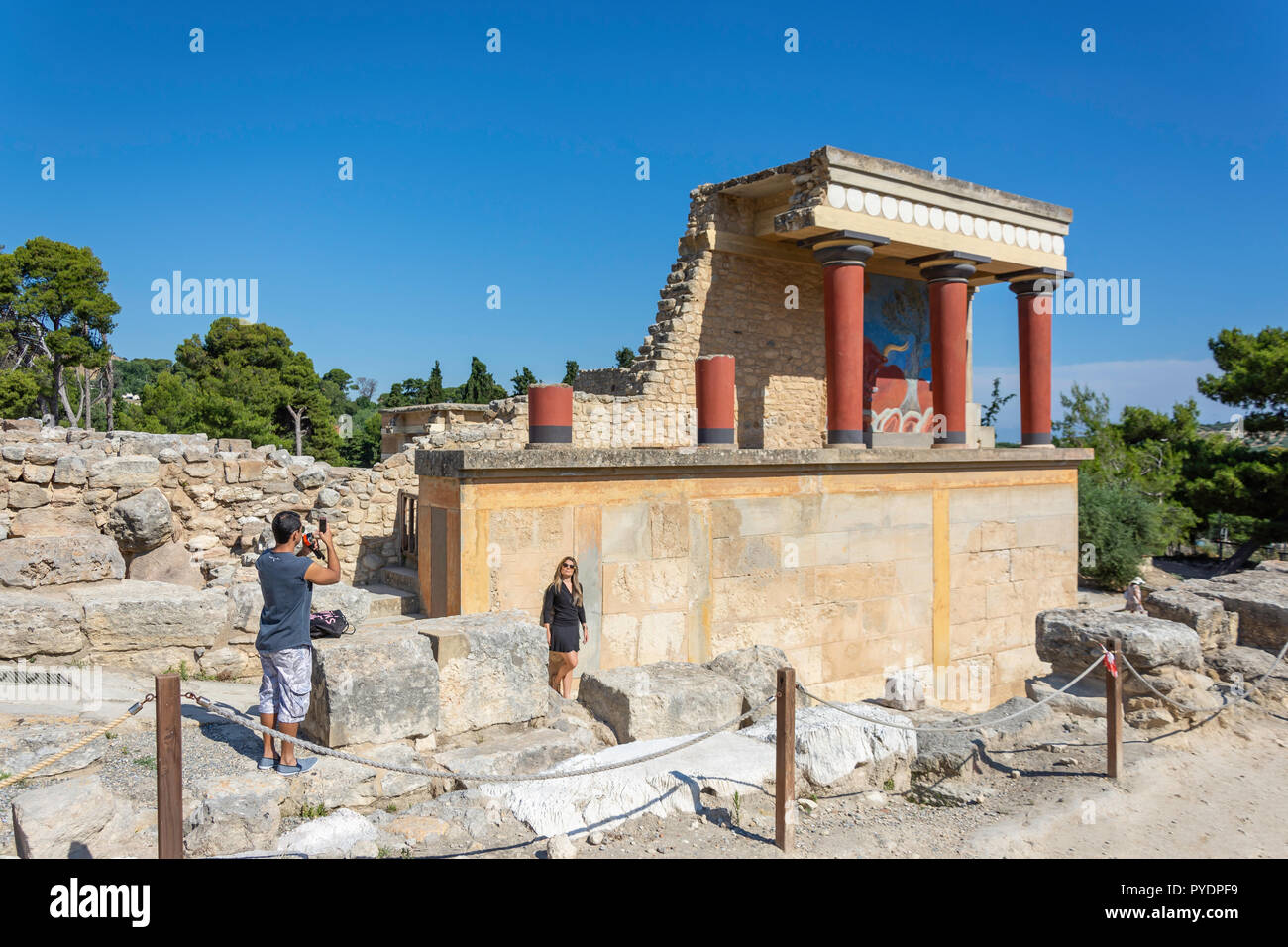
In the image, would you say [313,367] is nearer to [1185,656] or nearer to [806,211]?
[806,211]

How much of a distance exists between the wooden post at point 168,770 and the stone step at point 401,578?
4903 millimetres

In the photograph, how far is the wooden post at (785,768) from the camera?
439cm

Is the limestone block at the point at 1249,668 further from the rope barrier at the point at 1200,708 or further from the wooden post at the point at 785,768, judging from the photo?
the wooden post at the point at 785,768

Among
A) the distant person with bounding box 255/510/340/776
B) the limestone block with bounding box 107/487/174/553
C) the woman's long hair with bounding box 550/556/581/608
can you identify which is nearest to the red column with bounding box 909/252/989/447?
the woman's long hair with bounding box 550/556/581/608

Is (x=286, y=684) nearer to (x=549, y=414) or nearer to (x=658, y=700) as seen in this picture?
(x=658, y=700)

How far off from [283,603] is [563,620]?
8.43ft

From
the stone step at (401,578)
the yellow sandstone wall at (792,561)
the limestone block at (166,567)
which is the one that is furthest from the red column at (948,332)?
the limestone block at (166,567)

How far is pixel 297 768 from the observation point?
4.39 m

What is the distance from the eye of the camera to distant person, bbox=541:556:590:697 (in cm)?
682

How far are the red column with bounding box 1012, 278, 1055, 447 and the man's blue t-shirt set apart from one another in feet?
44.8

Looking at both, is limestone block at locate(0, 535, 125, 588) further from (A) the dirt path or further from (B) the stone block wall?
(B) the stone block wall

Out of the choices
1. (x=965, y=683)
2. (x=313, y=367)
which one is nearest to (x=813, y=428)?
(x=965, y=683)
